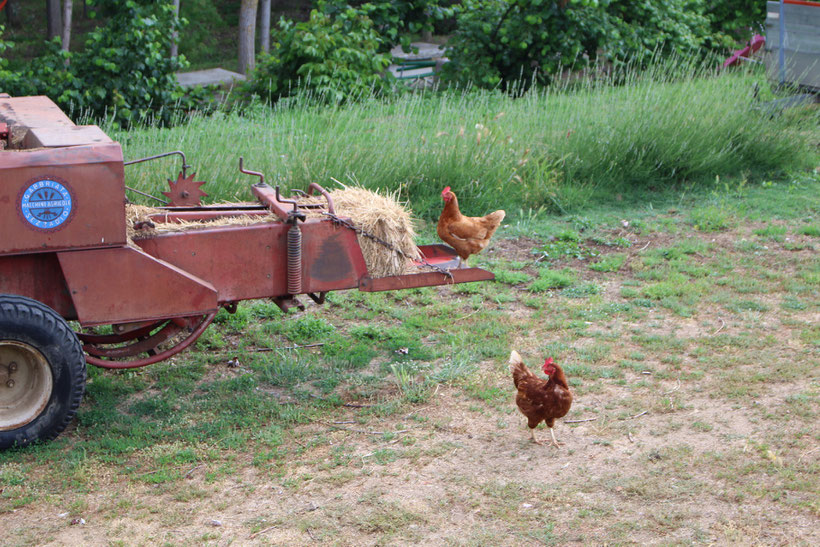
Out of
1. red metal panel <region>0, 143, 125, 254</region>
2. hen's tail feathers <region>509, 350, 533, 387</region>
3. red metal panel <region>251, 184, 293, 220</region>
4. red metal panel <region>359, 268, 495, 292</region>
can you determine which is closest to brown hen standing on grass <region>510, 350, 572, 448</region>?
hen's tail feathers <region>509, 350, 533, 387</region>

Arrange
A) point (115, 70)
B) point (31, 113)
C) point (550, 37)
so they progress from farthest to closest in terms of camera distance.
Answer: point (550, 37) < point (115, 70) < point (31, 113)

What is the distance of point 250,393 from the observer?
15.8 ft

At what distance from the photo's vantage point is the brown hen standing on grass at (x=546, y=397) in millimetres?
4254

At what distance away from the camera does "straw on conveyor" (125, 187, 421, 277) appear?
458 centimetres

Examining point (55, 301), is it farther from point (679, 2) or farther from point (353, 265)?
point (679, 2)

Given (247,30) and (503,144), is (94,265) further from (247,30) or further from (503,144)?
(247,30)

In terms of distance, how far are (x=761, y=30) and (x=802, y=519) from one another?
1551 centimetres

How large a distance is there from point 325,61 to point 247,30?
22.5 ft

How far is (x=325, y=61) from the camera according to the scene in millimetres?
11039

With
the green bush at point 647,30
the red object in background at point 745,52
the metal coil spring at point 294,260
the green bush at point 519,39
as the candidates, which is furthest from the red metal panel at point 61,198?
the red object in background at point 745,52

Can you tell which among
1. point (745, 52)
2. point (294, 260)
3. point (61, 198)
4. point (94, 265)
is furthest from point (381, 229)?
point (745, 52)

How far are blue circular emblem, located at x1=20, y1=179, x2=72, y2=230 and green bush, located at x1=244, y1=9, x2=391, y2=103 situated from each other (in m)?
6.82

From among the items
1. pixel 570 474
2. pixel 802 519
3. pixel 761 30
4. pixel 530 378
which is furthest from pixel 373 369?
pixel 761 30

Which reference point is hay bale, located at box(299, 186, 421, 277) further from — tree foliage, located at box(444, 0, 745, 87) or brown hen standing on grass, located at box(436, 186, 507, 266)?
tree foliage, located at box(444, 0, 745, 87)
